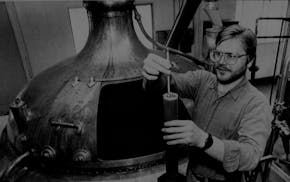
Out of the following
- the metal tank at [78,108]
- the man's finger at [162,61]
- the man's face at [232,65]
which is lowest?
the metal tank at [78,108]

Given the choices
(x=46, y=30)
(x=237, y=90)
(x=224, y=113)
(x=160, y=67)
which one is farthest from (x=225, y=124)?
(x=46, y=30)

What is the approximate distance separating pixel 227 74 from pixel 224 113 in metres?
0.25

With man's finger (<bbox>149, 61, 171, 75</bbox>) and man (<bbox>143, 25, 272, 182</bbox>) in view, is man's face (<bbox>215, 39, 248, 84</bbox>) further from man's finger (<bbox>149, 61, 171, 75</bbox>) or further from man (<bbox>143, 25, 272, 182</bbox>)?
man's finger (<bbox>149, 61, 171, 75</bbox>)

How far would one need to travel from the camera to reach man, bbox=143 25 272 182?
1114 mm

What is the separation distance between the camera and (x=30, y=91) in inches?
93.7

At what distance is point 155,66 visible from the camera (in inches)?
46.5

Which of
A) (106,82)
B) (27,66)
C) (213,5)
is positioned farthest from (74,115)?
(27,66)

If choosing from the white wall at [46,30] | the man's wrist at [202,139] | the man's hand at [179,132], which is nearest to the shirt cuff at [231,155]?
the man's wrist at [202,139]

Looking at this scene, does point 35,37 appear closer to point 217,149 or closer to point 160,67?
point 160,67

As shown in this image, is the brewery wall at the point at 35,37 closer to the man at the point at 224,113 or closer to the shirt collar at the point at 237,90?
the man at the point at 224,113

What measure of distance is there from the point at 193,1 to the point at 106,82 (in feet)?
3.29

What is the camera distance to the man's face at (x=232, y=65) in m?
1.44

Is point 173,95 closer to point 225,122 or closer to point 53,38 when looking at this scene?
point 225,122

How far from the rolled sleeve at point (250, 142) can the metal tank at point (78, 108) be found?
3.01ft
